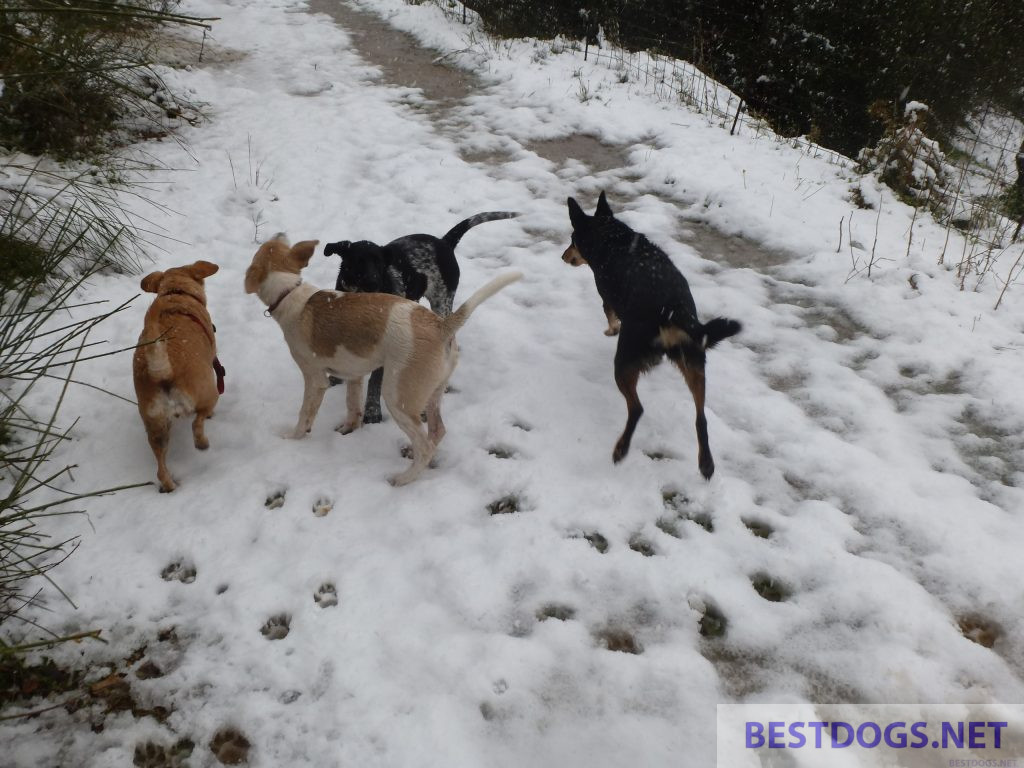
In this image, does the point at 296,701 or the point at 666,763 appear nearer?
the point at 666,763

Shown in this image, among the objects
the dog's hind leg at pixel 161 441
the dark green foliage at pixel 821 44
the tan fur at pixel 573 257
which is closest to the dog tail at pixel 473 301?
the dog's hind leg at pixel 161 441

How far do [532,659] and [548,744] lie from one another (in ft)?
1.04

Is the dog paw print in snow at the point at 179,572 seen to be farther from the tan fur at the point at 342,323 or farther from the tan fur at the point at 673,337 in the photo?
the tan fur at the point at 673,337

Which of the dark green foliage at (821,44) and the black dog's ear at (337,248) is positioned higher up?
the dark green foliage at (821,44)

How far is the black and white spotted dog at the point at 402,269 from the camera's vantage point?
3.60 m

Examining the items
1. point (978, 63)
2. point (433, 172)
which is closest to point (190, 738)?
point (433, 172)

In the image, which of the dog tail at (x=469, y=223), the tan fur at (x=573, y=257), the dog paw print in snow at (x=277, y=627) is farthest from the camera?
the tan fur at (x=573, y=257)

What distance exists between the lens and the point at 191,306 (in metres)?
3.38

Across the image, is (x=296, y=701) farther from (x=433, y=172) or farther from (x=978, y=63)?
(x=978, y=63)

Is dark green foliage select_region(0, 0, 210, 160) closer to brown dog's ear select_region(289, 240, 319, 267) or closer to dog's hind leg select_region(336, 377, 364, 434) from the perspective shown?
brown dog's ear select_region(289, 240, 319, 267)

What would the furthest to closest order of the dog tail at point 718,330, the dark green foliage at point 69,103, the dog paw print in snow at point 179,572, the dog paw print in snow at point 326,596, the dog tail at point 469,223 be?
the dark green foliage at point 69,103
the dog tail at point 469,223
the dog tail at point 718,330
the dog paw print in snow at point 179,572
the dog paw print in snow at point 326,596

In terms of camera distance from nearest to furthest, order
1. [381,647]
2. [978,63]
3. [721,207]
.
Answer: [381,647] < [721,207] < [978,63]

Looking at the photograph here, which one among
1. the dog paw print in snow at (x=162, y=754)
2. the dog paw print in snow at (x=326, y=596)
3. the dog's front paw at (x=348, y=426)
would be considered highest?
the dog's front paw at (x=348, y=426)

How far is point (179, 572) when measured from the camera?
8.69 feet
